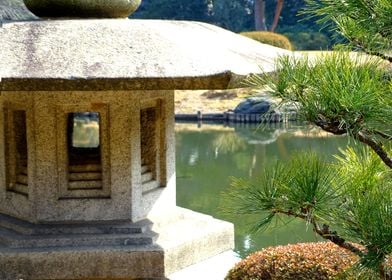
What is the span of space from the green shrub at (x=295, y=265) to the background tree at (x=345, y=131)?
1712 mm

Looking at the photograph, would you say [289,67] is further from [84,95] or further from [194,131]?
[194,131]

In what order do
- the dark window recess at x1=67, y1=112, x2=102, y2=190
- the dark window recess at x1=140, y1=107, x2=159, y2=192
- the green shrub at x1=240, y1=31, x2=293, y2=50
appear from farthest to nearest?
the green shrub at x1=240, y1=31, x2=293, y2=50, the dark window recess at x1=140, y1=107, x2=159, y2=192, the dark window recess at x1=67, y1=112, x2=102, y2=190

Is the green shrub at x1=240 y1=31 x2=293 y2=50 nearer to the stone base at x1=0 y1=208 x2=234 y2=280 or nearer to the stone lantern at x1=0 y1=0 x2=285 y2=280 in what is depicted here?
the stone lantern at x1=0 y1=0 x2=285 y2=280

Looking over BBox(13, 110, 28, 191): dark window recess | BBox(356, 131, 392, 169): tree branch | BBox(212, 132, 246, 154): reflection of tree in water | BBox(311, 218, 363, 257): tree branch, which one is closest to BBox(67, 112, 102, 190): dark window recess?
BBox(13, 110, 28, 191): dark window recess

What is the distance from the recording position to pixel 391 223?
2117 millimetres

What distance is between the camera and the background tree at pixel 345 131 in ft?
6.97

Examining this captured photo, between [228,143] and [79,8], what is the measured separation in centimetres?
1191

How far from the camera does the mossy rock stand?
3.84m

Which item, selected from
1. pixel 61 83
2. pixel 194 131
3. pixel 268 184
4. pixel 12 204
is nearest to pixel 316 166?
pixel 268 184

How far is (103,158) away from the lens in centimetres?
393

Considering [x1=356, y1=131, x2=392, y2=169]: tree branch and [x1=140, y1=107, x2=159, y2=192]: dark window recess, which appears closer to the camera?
[x1=356, y1=131, x2=392, y2=169]: tree branch

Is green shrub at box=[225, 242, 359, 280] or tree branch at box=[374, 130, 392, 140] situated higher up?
tree branch at box=[374, 130, 392, 140]

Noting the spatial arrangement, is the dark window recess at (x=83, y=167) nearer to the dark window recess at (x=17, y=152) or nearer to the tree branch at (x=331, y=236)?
the dark window recess at (x=17, y=152)

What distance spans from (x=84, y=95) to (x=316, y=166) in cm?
180
